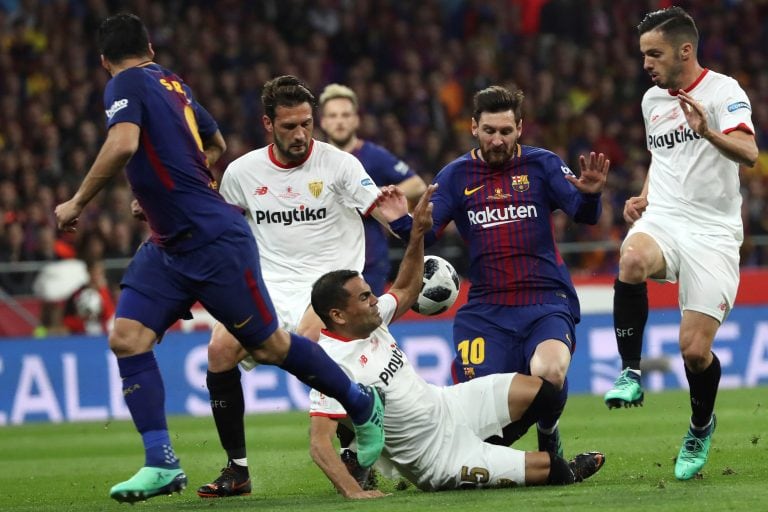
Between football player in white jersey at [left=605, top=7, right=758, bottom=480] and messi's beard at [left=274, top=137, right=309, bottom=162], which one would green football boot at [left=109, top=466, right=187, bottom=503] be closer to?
messi's beard at [left=274, top=137, right=309, bottom=162]

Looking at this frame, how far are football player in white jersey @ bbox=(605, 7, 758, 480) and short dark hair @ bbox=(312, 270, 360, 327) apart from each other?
1.64 metres

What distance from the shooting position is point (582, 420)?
1216cm

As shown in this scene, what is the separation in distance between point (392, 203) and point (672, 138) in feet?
5.51

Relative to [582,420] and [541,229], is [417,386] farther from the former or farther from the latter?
[582,420]

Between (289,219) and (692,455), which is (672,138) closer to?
(692,455)

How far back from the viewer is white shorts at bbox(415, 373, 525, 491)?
23.5 feet

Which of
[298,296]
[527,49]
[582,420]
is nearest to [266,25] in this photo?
[527,49]

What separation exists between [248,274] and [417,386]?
1151 mm

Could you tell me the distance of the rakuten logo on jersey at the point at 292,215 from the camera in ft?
27.1

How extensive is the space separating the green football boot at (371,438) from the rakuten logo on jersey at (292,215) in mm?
1746

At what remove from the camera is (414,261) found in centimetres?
768

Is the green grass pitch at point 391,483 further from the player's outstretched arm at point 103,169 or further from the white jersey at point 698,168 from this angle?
the player's outstretched arm at point 103,169

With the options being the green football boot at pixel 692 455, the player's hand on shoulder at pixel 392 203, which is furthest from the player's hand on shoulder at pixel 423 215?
the green football boot at pixel 692 455

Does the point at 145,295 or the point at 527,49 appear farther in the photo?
the point at 527,49
